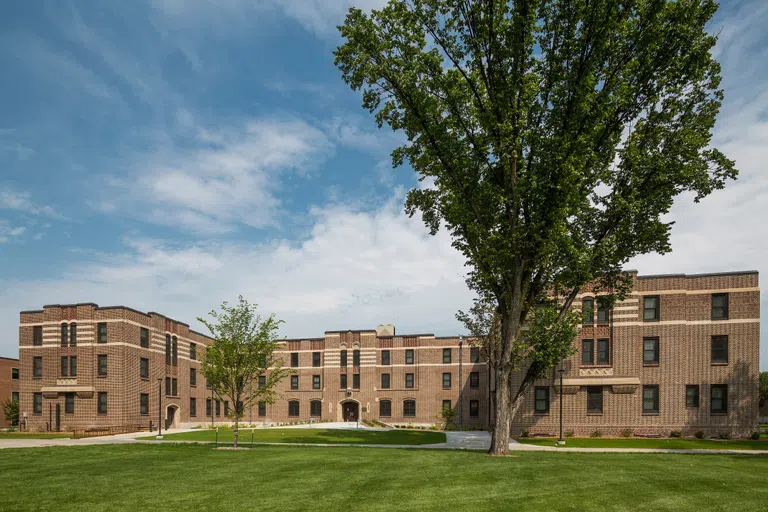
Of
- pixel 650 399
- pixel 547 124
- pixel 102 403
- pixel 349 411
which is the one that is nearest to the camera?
pixel 547 124

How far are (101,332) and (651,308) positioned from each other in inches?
1810

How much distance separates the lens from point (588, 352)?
128 feet

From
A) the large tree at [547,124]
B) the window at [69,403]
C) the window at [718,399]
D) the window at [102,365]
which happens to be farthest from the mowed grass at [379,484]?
the window at [69,403]

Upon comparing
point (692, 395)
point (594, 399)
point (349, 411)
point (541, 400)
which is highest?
point (692, 395)

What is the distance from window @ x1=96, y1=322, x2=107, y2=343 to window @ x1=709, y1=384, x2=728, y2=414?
4922 cm

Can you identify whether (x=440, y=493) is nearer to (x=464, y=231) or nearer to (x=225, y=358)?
(x=464, y=231)

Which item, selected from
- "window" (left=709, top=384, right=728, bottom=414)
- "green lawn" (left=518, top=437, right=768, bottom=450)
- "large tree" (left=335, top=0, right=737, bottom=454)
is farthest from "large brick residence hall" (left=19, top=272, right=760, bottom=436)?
"large tree" (left=335, top=0, right=737, bottom=454)

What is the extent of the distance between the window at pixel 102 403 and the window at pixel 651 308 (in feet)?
148

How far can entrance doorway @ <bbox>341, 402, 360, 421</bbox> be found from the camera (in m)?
67.3

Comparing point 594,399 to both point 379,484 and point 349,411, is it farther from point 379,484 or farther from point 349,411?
point 349,411

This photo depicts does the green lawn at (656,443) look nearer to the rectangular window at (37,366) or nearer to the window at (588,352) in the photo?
the window at (588,352)

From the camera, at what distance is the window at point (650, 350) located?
127 feet

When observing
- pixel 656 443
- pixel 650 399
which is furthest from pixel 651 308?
pixel 656 443

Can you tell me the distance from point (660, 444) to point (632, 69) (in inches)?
928
